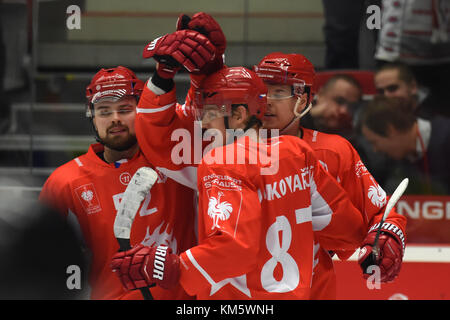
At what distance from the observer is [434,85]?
2.90 m

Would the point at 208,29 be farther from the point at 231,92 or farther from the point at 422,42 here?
the point at 422,42

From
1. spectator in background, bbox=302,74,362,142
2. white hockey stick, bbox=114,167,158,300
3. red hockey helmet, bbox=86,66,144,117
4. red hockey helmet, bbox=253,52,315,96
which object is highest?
red hockey helmet, bbox=253,52,315,96

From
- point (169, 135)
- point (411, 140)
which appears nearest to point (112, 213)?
point (169, 135)

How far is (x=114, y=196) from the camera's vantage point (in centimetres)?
200

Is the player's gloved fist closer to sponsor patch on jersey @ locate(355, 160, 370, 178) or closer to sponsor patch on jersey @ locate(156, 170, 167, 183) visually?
sponsor patch on jersey @ locate(156, 170, 167, 183)

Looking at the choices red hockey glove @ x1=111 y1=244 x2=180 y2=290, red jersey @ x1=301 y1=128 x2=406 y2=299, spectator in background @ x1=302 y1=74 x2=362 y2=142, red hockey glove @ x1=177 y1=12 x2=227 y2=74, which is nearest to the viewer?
red hockey glove @ x1=111 y1=244 x2=180 y2=290

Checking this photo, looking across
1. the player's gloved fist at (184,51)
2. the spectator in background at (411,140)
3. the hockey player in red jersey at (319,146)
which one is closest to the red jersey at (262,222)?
the hockey player in red jersey at (319,146)

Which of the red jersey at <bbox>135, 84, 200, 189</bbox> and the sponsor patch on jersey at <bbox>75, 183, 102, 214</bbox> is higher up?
the red jersey at <bbox>135, 84, 200, 189</bbox>

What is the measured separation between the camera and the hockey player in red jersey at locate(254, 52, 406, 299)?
190cm

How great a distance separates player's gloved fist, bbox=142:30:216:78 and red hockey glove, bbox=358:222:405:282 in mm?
689

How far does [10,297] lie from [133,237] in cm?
111

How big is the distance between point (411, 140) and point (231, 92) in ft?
4.91

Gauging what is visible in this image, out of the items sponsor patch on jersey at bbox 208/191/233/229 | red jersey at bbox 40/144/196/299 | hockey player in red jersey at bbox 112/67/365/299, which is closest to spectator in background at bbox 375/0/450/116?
hockey player in red jersey at bbox 112/67/365/299
